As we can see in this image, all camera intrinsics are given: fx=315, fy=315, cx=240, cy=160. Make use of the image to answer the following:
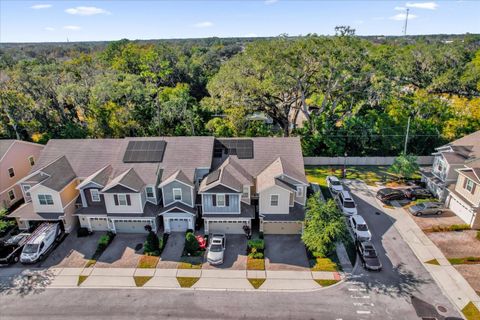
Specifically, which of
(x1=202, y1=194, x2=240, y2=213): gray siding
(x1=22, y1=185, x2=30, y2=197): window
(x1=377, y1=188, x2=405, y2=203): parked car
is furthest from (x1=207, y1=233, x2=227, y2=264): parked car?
(x1=22, y1=185, x2=30, y2=197): window

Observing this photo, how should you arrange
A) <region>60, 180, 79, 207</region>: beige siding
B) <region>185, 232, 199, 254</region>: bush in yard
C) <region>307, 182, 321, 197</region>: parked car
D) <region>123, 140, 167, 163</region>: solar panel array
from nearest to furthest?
1. <region>185, 232, 199, 254</region>: bush in yard
2. <region>60, 180, 79, 207</region>: beige siding
3. <region>123, 140, 167, 163</region>: solar panel array
4. <region>307, 182, 321, 197</region>: parked car

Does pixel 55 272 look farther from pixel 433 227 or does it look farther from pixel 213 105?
pixel 433 227

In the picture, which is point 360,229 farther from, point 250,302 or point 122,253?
point 122,253

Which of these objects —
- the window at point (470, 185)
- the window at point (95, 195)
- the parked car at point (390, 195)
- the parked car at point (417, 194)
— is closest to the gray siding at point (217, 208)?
the window at point (95, 195)

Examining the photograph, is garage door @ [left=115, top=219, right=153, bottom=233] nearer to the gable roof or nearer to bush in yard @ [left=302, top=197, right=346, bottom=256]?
the gable roof

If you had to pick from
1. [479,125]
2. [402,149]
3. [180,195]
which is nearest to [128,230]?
[180,195]

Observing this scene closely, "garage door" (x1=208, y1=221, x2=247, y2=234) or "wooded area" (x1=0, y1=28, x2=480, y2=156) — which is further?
"wooded area" (x1=0, y1=28, x2=480, y2=156)

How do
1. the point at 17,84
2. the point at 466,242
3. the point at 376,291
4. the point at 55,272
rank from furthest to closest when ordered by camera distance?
the point at 17,84 → the point at 466,242 → the point at 55,272 → the point at 376,291
